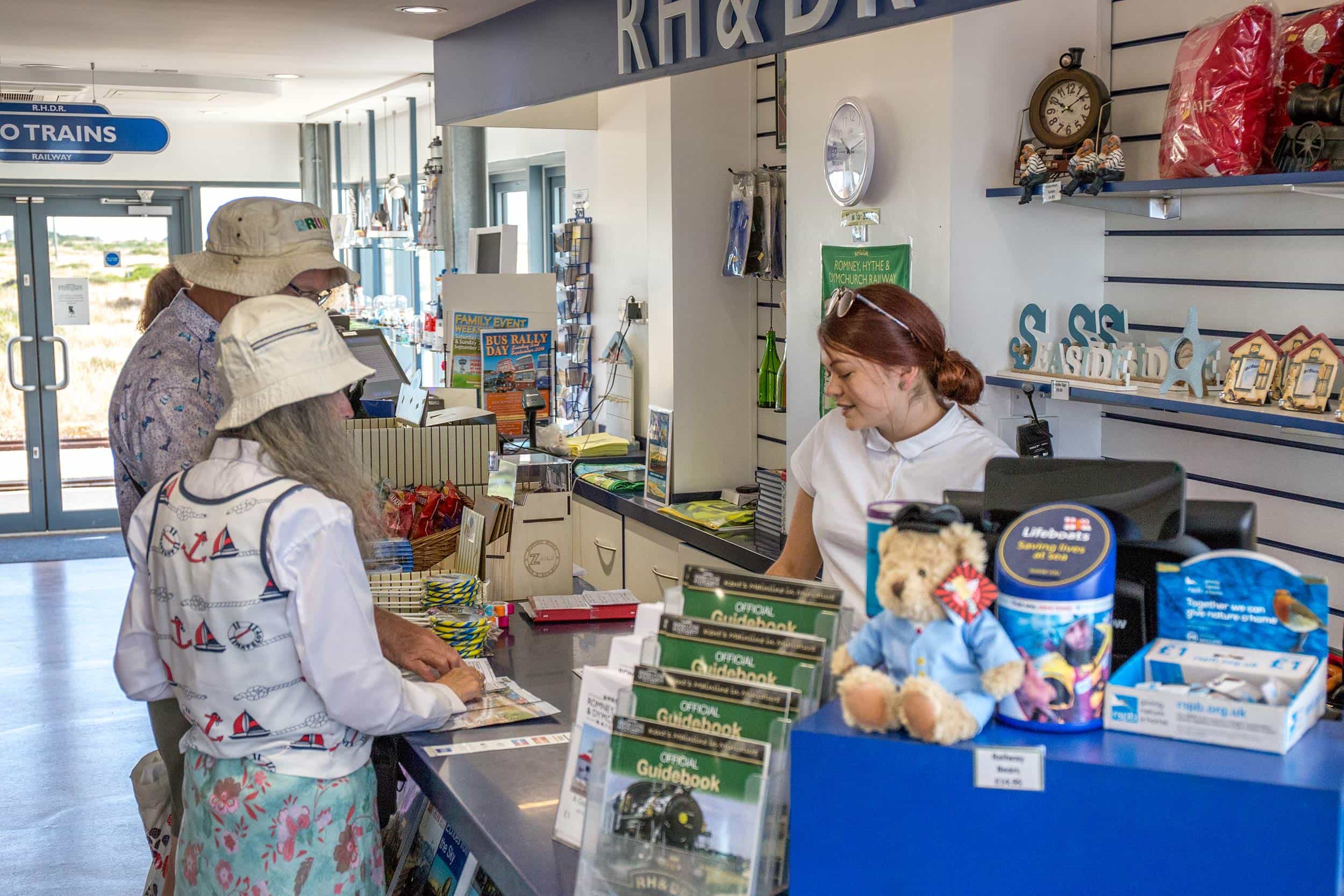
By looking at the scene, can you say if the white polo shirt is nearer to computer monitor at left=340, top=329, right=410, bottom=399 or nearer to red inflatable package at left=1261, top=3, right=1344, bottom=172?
red inflatable package at left=1261, top=3, right=1344, bottom=172

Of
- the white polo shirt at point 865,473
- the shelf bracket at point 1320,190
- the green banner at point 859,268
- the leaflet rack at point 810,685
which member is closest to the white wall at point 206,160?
the green banner at point 859,268

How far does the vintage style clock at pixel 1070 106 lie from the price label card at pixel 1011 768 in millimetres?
2481

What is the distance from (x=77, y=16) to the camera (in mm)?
5758

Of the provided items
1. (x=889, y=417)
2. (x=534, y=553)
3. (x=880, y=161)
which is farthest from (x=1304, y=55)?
(x=534, y=553)

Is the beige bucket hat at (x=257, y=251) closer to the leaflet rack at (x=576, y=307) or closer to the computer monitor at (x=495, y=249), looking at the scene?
the leaflet rack at (x=576, y=307)

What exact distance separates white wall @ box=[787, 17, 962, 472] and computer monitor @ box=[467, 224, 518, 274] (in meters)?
3.01

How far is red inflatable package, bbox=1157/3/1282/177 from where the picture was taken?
2.86m

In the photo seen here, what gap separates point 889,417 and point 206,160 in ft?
34.4

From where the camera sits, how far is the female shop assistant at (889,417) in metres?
2.56

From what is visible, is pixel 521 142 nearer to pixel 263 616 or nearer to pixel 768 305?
pixel 768 305

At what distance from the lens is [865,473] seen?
2.66 metres

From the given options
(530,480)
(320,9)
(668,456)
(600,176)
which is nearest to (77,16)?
(320,9)

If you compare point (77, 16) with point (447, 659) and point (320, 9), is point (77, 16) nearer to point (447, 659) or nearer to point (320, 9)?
point (320, 9)

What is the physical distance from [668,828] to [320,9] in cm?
488
